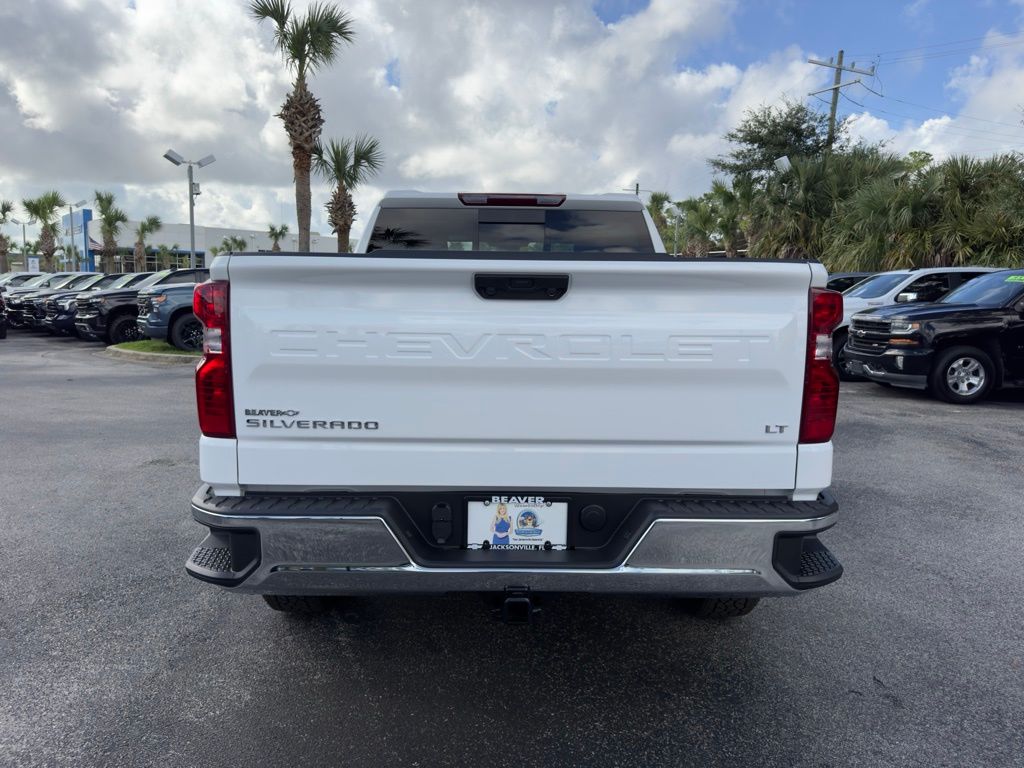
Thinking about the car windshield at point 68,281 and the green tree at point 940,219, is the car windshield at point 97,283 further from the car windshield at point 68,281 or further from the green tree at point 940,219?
the green tree at point 940,219

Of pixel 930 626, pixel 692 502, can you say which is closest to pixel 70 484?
pixel 692 502

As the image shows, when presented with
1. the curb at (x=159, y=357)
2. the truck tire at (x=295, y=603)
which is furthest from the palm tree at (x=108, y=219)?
the truck tire at (x=295, y=603)

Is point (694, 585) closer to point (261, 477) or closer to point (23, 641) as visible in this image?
point (261, 477)

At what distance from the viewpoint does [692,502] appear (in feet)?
8.50

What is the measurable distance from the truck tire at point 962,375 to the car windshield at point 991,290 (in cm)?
71

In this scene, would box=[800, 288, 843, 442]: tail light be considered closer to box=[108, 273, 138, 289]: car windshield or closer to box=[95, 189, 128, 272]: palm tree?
box=[108, 273, 138, 289]: car windshield

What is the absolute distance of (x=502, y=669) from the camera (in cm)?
308

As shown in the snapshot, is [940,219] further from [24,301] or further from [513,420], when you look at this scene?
[24,301]

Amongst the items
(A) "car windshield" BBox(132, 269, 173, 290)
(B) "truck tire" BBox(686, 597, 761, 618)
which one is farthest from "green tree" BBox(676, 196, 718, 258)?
(B) "truck tire" BBox(686, 597, 761, 618)

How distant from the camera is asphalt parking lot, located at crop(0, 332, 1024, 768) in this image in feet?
8.43

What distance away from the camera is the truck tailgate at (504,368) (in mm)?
2490

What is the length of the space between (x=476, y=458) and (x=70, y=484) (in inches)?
182

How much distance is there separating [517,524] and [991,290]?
985 centimetres

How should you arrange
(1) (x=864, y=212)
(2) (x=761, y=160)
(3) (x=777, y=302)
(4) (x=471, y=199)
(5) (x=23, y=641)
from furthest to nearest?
1. (2) (x=761, y=160)
2. (1) (x=864, y=212)
3. (4) (x=471, y=199)
4. (5) (x=23, y=641)
5. (3) (x=777, y=302)
